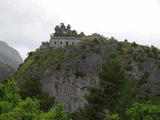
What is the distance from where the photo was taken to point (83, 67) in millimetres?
58969

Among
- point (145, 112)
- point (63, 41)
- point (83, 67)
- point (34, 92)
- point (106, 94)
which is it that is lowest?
point (145, 112)

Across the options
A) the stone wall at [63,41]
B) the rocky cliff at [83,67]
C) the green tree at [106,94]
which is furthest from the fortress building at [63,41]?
the green tree at [106,94]

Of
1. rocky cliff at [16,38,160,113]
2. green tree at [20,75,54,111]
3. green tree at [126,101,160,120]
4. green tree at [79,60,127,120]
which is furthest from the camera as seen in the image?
rocky cliff at [16,38,160,113]

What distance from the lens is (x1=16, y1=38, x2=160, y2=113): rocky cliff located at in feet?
183

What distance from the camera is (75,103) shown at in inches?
2148

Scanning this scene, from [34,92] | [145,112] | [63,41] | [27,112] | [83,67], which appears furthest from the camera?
[63,41]

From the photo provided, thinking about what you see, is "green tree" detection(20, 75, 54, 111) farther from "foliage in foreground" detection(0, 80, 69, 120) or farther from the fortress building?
the fortress building

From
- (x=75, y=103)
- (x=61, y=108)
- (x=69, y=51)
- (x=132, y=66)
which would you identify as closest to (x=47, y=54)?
(x=69, y=51)

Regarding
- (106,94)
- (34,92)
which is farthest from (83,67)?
(106,94)

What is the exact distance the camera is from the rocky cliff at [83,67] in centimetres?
5572

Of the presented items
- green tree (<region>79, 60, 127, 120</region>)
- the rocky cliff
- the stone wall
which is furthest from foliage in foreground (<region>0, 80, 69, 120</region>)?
the stone wall

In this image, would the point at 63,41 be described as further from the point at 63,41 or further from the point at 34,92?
the point at 34,92

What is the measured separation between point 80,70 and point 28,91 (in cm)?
3080

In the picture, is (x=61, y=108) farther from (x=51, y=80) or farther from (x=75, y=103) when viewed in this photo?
(x=51, y=80)
